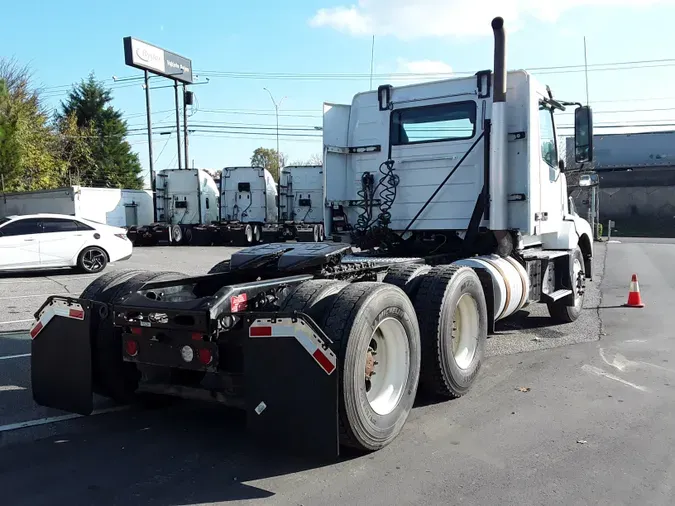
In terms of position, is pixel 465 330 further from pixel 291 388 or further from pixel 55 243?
pixel 55 243

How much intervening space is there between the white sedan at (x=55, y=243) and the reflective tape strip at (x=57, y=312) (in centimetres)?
1077

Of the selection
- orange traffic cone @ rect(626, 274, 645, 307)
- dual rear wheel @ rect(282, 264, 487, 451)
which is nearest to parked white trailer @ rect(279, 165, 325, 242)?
orange traffic cone @ rect(626, 274, 645, 307)

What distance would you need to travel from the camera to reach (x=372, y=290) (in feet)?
14.0

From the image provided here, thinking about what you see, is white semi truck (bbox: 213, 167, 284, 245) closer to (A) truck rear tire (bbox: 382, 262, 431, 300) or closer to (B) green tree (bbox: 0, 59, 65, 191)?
(B) green tree (bbox: 0, 59, 65, 191)

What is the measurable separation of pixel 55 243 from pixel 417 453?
12.8m

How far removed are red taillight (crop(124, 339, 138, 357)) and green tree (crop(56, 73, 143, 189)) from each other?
44.5 meters

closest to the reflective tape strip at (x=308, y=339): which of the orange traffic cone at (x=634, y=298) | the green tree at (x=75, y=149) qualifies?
the orange traffic cone at (x=634, y=298)

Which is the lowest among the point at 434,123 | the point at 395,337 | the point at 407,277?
the point at 395,337

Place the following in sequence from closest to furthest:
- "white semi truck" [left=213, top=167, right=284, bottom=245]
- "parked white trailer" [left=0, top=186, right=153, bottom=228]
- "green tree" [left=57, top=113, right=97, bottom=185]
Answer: "parked white trailer" [left=0, top=186, right=153, bottom=228] → "white semi truck" [left=213, top=167, right=284, bottom=245] → "green tree" [left=57, top=113, right=97, bottom=185]

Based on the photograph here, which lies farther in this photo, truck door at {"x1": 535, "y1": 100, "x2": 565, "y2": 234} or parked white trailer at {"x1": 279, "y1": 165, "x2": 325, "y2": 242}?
parked white trailer at {"x1": 279, "y1": 165, "x2": 325, "y2": 242}

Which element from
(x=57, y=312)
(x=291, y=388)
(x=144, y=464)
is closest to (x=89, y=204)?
(x=57, y=312)

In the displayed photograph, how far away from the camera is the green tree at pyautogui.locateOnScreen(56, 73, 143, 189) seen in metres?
45.6

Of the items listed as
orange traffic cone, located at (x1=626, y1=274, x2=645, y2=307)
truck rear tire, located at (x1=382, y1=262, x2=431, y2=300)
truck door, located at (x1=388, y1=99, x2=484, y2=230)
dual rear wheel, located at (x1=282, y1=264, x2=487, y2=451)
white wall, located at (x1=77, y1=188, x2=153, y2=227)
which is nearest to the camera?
dual rear wheel, located at (x1=282, y1=264, x2=487, y2=451)

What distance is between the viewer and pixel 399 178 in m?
7.85
